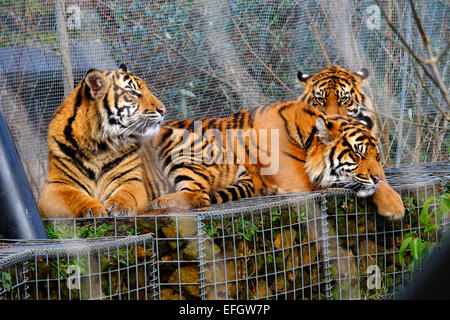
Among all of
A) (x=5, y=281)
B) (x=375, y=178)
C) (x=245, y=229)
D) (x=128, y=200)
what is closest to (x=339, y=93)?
(x=375, y=178)

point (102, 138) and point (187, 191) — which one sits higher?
point (102, 138)

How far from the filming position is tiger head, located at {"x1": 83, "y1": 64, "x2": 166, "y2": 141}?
2.82m

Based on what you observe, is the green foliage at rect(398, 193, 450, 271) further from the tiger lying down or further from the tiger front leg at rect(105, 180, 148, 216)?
the tiger front leg at rect(105, 180, 148, 216)

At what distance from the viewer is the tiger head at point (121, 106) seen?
2818mm

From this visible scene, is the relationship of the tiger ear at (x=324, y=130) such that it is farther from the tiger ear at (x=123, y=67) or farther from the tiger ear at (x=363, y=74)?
the tiger ear at (x=123, y=67)

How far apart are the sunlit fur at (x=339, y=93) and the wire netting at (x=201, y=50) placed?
0.30ft

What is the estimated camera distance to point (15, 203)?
2.21 meters

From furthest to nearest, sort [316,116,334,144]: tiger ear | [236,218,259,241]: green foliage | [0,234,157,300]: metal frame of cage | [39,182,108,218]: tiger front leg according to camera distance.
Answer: [316,116,334,144]: tiger ear, [39,182,108,218]: tiger front leg, [236,218,259,241]: green foliage, [0,234,157,300]: metal frame of cage

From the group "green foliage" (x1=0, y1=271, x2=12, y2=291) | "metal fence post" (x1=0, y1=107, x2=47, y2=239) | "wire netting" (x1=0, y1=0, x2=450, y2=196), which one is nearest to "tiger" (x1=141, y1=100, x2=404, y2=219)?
"wire netting" (x1=0, y1=0, x2=450, y2=196)

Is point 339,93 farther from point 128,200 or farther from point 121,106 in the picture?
point 128,200

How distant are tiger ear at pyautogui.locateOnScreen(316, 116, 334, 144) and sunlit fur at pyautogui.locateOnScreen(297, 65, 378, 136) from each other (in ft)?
1.20

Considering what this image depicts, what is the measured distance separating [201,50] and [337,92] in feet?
2.74
